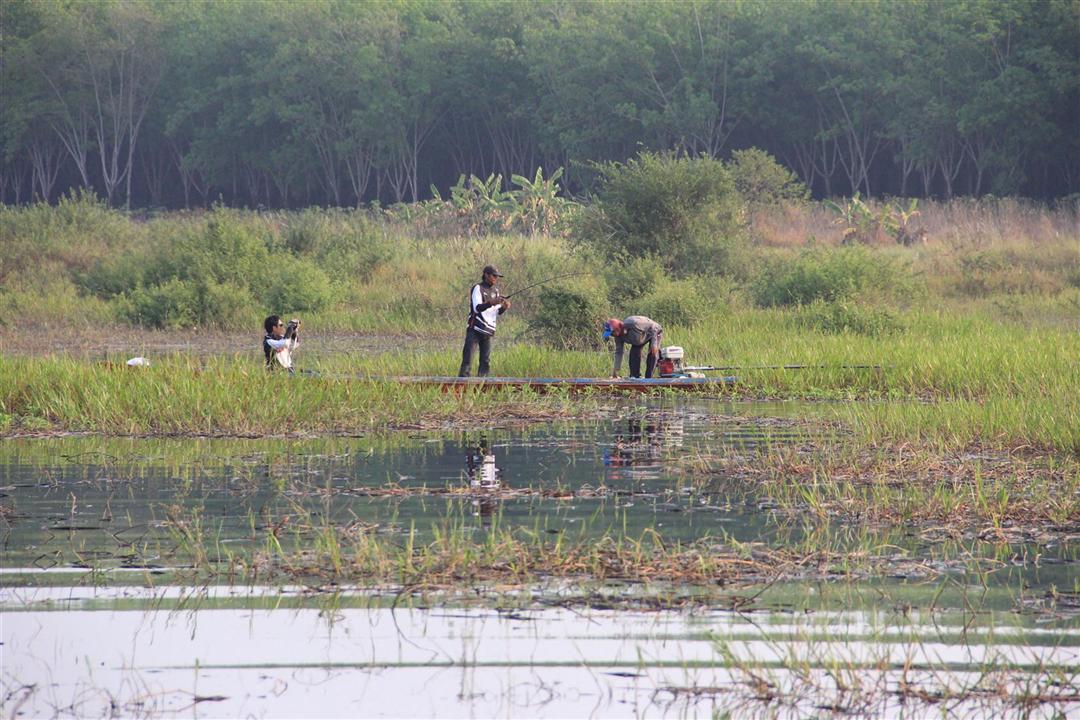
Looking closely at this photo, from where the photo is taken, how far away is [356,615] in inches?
311

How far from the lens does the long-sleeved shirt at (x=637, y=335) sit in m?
17.2

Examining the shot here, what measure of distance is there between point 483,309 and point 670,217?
27.6 ft

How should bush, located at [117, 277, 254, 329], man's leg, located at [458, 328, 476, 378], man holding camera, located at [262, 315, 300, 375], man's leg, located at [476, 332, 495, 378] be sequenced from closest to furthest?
1. man holding camera, located at [262, 315, 300, 375]
2. man's leg, located at [458, 328, 476, 378]
3. man's leg, located at [476, 332, 495, 378]
4. bush, located at [117, 277, 254, 329]

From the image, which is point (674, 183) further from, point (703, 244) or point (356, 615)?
point (356, 615)

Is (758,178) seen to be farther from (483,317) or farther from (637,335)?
(483,317)

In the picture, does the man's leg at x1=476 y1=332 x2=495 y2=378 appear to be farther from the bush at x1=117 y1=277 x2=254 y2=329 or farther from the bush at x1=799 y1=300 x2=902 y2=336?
the bush at x1=117 y1=277 x2=254 y2=329

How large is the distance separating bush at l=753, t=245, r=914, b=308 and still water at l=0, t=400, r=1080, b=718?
13.2 m

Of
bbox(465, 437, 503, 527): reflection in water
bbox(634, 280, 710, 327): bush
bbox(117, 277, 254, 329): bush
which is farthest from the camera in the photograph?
bbox(117, 277, 254, 329): bush

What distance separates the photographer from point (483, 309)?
1741 centimetres

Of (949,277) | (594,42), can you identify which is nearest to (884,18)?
(594,42)

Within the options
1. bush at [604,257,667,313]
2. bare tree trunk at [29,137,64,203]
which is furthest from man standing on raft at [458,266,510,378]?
bare tree trunk at [29,137,64,203]

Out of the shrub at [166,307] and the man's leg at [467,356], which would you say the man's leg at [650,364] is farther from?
the shrub at [166,307]

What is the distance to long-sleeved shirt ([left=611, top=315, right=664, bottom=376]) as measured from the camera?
56.5 ft

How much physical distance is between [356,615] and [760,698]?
2.28 meters
